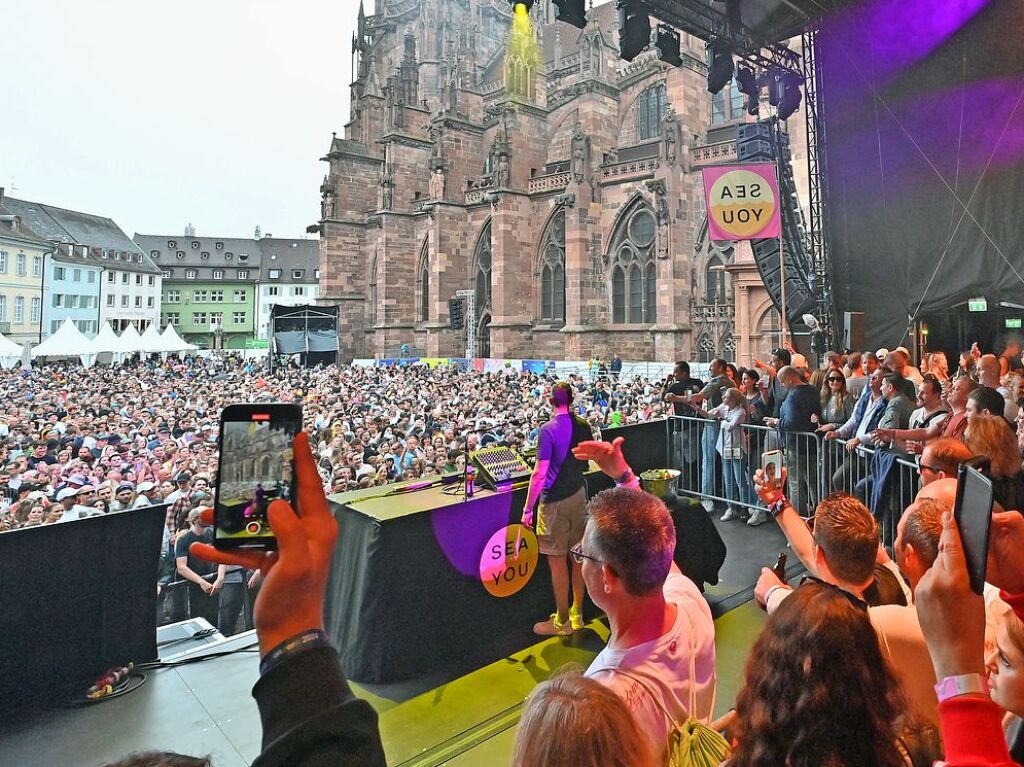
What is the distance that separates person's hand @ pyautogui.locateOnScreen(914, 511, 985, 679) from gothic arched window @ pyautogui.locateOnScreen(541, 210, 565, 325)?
2622 centimetres

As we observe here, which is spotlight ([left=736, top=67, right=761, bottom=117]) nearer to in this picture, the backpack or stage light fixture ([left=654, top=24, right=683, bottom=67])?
stage light fixture ([left=654, top=24, right=683, bottom=67])

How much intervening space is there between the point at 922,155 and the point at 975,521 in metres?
11.1

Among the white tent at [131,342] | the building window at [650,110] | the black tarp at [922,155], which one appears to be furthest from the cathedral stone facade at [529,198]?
the white tent at [131,342]

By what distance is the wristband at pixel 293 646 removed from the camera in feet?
2.96

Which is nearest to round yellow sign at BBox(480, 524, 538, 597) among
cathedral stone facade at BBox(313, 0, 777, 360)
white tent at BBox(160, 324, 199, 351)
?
cathedral stone facade at BBox(313, 0, 777, 360)

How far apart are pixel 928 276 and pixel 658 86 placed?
19785mm

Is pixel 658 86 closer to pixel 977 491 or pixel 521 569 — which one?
pixel 521 569

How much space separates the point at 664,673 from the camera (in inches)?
65.6

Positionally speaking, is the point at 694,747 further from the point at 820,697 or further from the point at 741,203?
the point at 741,203

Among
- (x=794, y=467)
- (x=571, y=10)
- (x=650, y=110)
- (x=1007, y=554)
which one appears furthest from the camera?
(x=650, y=110)

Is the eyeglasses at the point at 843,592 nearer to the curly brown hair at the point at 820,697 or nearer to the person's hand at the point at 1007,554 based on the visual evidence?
the curly brown hair at the point at 820,697

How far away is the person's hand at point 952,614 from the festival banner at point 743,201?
31.5ft

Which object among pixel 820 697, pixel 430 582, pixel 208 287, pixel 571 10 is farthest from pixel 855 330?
pixel 208 287

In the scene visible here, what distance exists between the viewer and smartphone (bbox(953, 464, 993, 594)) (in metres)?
1.09
